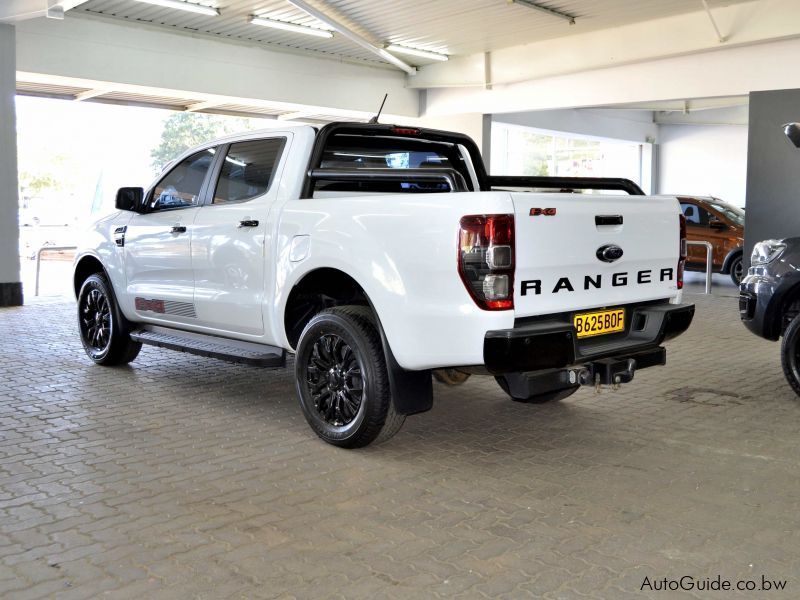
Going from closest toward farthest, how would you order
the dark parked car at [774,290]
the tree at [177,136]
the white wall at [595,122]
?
the dark parked car at [774,290] < the white wall at [595,122] < the tree at [177,136]

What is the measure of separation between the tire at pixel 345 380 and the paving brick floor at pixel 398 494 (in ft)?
0.51

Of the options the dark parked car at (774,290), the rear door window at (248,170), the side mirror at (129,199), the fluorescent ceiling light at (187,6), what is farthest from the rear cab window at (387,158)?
the fluorescent ceiling light at (187,6)

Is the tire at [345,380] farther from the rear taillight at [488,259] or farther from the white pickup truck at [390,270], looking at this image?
the rear taillight at [488,259]

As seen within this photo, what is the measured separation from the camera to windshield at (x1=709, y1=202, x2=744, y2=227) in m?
14.4

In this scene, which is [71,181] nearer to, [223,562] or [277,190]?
[277,190]

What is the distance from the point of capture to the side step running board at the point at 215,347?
523cm

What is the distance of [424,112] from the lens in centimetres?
1809

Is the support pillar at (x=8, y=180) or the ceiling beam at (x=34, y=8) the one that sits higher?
the ceiling beam at (x=34, y=8)

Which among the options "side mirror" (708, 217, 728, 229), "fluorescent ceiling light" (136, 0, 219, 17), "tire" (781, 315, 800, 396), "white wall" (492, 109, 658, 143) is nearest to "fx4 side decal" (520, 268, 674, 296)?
"tire" (781, 315, 800, 396)

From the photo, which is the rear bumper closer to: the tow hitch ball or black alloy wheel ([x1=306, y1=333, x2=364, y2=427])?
the tow hitch ball

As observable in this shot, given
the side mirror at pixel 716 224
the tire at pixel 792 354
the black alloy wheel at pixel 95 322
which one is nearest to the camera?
the tire at pixel 792 354

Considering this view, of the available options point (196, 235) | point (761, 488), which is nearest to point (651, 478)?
point (761, 488)

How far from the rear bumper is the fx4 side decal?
0.54 feet
